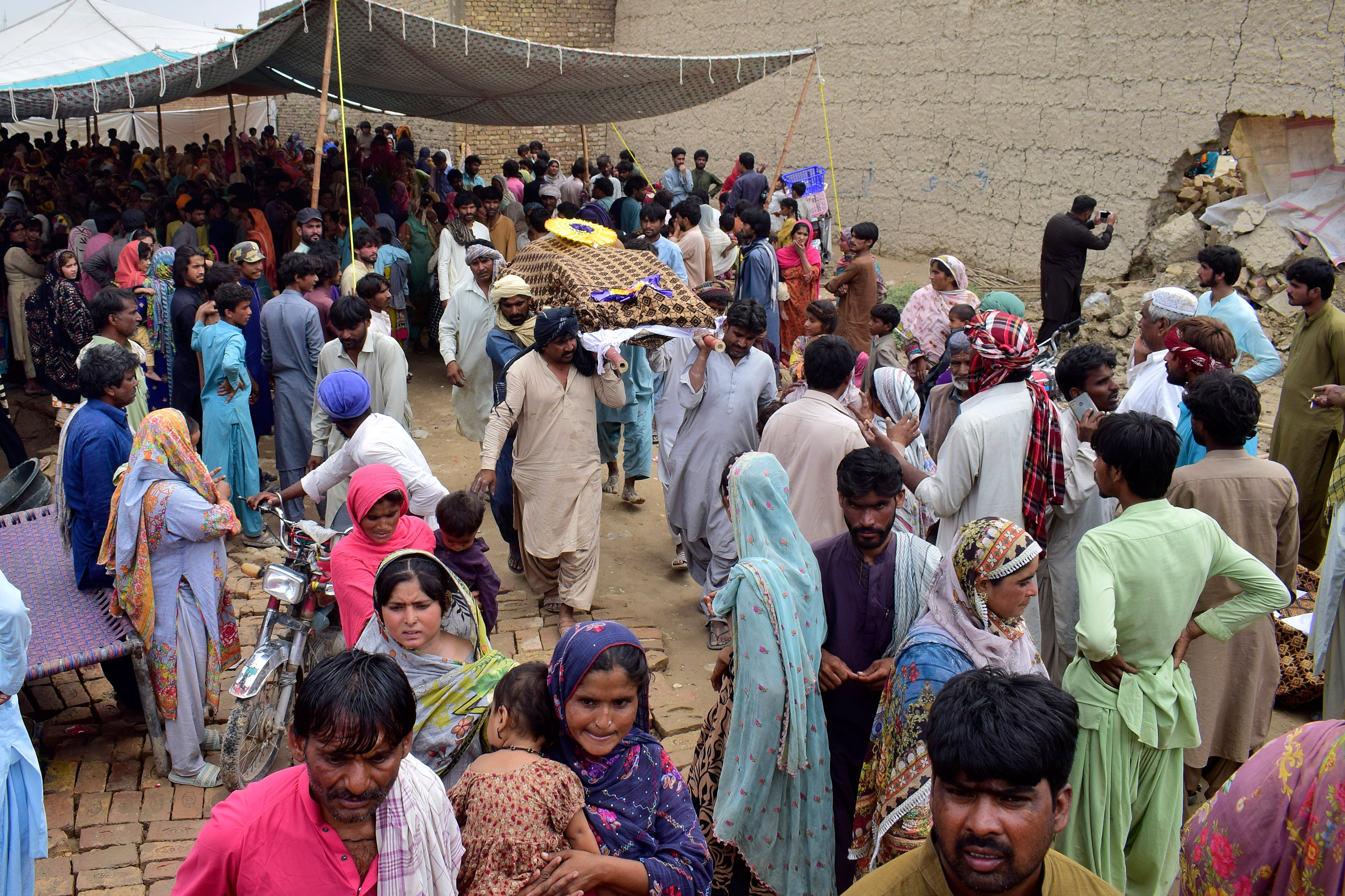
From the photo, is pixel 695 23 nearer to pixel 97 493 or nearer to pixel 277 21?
pixel 277 21

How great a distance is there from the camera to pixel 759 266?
8.46 m

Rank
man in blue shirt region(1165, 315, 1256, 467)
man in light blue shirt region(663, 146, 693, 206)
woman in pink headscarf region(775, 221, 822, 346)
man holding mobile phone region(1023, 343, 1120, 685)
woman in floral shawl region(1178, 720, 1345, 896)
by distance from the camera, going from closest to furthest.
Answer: woman in floral shawl region(1178, 720, 1345, 896), man holding mobile phone region(1023, 343, 1120, 685), man in blue shirt region(1165, 315, 1256, 467), woman in pink headscarf region(775, 221, 822, 346), man in light blue shirt region(663, 146, 693, 206)

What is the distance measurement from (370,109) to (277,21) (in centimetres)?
516

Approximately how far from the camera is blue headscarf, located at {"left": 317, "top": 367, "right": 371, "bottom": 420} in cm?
444

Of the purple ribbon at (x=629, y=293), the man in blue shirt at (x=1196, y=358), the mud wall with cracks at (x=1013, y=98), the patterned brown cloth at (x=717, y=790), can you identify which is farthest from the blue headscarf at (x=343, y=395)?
the mud wall with cracks at (x=1013, y=98)

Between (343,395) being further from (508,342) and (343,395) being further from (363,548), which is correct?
(508,342)

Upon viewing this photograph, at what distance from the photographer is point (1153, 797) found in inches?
117

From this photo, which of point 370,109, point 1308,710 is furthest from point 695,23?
point 1308,710

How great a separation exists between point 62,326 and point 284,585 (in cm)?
508

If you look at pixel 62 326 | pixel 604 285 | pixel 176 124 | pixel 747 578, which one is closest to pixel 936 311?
pixel 604 285

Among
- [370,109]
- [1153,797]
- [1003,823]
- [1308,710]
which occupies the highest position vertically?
[370,109]

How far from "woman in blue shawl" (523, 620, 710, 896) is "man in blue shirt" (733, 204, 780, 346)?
248 inches

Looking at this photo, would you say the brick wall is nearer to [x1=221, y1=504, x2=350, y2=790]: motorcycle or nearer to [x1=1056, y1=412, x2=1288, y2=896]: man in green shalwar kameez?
[x1=221, y1=504, x2=350, y2=790]: motorcycle

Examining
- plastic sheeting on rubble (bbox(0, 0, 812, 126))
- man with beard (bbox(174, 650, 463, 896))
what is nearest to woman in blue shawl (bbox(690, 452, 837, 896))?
man with beard (bbox(174, 650, 463, 896))
